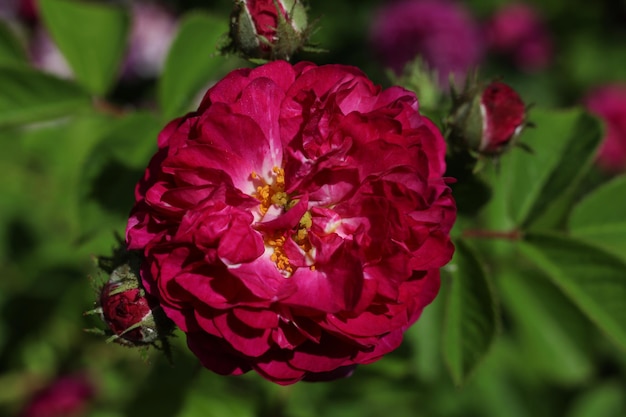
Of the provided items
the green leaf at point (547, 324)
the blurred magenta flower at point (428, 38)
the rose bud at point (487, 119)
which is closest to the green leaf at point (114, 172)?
the rose bud at point (487, 119)

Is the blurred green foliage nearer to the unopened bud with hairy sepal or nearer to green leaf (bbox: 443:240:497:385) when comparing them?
green leaf (bbox: 443:240:497:385)

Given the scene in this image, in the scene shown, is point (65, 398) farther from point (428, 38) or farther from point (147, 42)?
point (428, 38)

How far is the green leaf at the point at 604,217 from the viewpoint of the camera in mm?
2090

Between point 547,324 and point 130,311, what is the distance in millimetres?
1895

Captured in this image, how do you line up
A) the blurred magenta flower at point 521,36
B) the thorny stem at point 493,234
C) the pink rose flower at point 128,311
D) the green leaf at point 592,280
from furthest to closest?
the blurred magenta flower at point 521,36 < the thorny stem at point 493,234 < the green leaf at point 592,280 < the pink rose flower at point 128,311

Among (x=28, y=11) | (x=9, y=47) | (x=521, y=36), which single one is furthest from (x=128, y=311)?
(x=521, y=36)

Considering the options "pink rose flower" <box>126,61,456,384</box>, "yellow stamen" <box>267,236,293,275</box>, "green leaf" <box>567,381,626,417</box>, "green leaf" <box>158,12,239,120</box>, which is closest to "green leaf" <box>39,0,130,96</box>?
"green leaf" <box>158,12,239,120</box>

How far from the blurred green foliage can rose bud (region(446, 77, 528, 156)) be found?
0.13m

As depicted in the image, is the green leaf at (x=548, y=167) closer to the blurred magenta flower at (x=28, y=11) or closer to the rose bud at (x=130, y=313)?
the rose bud at (x=130, y=313)

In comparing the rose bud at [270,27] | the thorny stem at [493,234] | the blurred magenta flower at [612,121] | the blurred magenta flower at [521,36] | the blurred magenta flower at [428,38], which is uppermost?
the rose bud at [270,27]

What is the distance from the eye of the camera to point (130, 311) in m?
1.45

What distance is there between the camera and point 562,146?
2125mm

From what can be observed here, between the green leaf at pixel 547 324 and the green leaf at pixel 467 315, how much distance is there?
87 centimetres

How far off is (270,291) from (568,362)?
6.49ft
